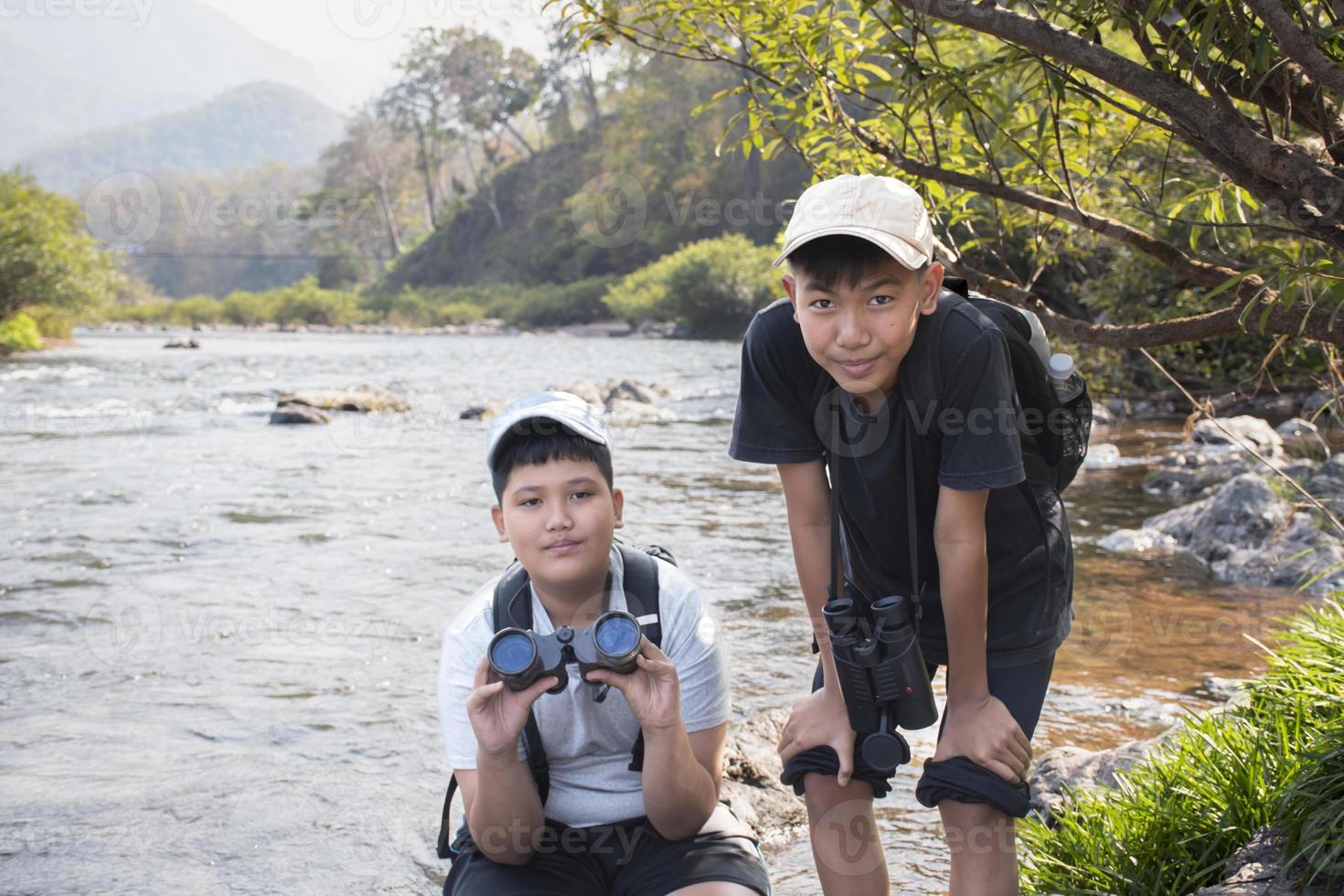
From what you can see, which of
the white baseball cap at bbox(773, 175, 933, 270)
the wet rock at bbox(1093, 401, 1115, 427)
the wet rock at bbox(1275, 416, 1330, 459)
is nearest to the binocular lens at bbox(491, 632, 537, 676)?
the white baseball cap at bbox(773, 175, 933, 270)

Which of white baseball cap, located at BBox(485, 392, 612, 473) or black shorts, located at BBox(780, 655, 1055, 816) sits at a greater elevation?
white baseball cap, located at BBox(485, 392, 612, 473)

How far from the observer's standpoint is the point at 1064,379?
93.7 inches

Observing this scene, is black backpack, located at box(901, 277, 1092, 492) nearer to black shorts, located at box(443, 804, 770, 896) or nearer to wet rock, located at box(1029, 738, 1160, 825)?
black shorts, located at box(443, 804, 770, 896)

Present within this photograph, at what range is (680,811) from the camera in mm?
2309

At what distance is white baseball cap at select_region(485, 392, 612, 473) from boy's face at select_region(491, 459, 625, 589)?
0.22ft

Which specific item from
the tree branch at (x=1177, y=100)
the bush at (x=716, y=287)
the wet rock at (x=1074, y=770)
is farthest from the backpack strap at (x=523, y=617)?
the bush at (x=716, y=287)

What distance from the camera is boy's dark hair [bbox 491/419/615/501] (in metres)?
2.46

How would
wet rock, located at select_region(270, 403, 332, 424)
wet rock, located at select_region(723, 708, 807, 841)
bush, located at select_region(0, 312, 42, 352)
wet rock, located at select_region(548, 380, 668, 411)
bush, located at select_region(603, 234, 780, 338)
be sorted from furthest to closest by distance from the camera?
bush, located at select_region(603, 234, 780, 338) → bush, located at select_region(0, 312, 42, 352) → wet rock, located at select_region(548, 380, 668, 411) → wet rock, located at select_region(270, 403, 332, 424) → wet rock, located at select_region(723, 708, 807, 841)

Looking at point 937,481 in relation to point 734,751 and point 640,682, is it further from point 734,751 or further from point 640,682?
point 734,751

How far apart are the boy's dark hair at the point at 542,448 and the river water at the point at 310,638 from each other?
1687 millimetres

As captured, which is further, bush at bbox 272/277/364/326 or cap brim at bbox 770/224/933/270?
bush at bbox 272/277/364/326

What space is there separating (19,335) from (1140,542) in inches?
1205

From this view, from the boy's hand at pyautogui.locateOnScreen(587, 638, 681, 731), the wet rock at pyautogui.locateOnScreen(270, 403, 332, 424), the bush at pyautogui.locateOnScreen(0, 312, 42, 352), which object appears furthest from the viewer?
the bush at pyautogui.locateOnScreen(0, 312, 42, 352)

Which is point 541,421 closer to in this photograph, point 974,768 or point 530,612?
point 530,612
